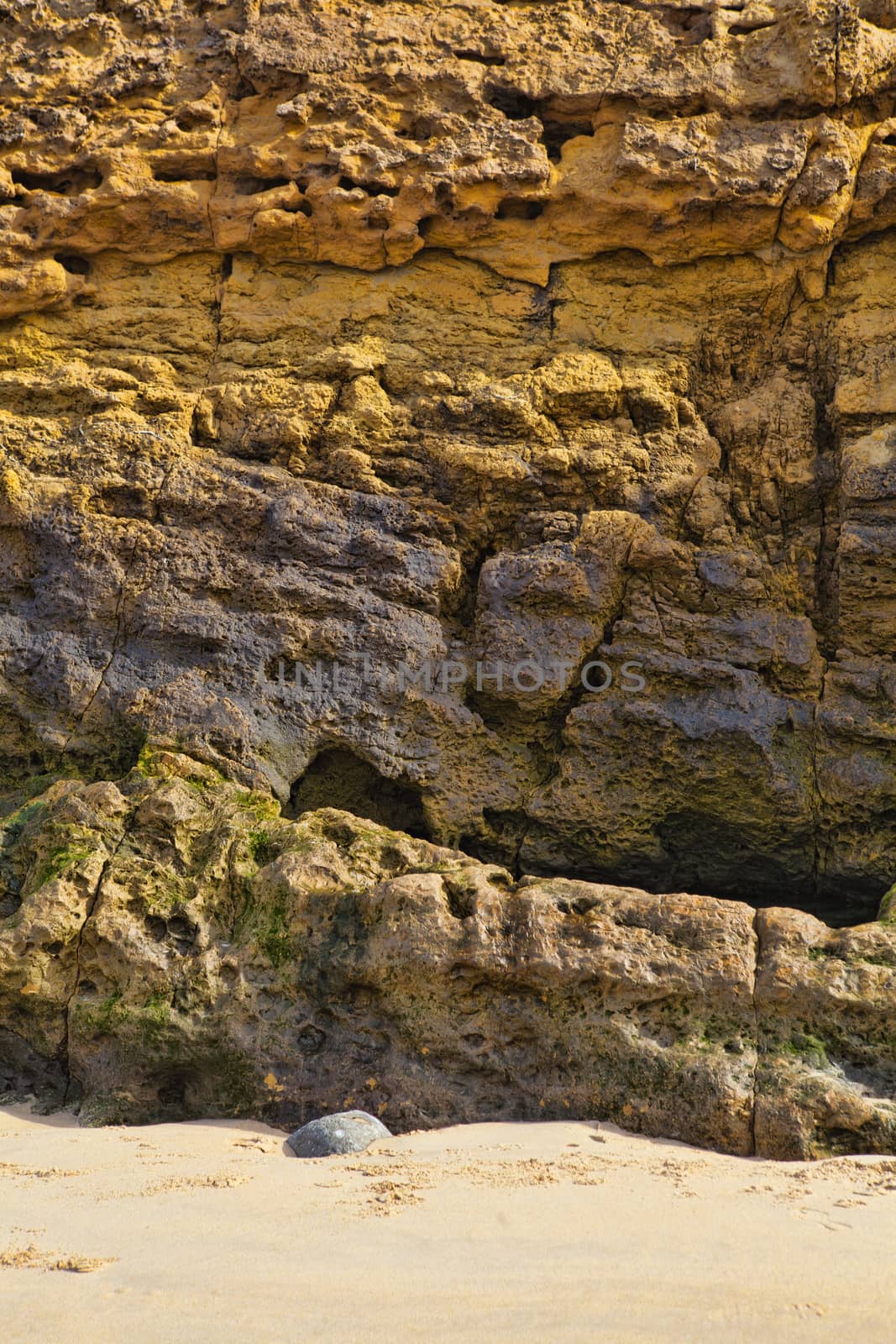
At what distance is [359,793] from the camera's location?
652 cm

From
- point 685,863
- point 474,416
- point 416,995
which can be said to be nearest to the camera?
point 416,995

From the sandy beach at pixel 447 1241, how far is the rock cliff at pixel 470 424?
190 cm

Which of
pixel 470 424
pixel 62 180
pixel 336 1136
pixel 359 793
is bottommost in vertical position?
pixel 336 1136

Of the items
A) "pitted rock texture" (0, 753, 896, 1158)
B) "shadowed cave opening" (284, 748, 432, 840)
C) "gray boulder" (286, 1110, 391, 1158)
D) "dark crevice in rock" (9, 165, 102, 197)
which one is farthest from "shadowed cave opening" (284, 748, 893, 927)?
"dark crevice in rock" (9, 165, 102, 197)

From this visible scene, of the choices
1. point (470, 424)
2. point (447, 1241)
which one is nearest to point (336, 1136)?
point (447, 1241)

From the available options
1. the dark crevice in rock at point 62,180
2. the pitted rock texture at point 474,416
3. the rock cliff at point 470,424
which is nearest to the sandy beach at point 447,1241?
the rock cliff at point 470,424

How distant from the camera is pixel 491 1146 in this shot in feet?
13.6

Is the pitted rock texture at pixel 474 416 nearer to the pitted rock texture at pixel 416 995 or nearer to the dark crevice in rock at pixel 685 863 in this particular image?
the dark crevice in rock at pixel 685 863

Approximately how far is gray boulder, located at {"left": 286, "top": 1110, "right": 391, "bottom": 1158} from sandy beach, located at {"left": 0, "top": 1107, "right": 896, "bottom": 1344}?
0.26 feet

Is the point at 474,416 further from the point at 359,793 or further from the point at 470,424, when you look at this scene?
the point at 359,793

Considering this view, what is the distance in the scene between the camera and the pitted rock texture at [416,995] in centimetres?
443

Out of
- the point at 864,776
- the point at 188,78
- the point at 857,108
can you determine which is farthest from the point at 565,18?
the point at 864,776

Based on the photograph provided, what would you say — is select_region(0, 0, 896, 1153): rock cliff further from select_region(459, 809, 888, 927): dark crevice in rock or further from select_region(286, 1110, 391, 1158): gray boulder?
select_region(286, 1110, 391, 1158): gray boulder

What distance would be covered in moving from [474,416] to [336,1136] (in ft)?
14.0
